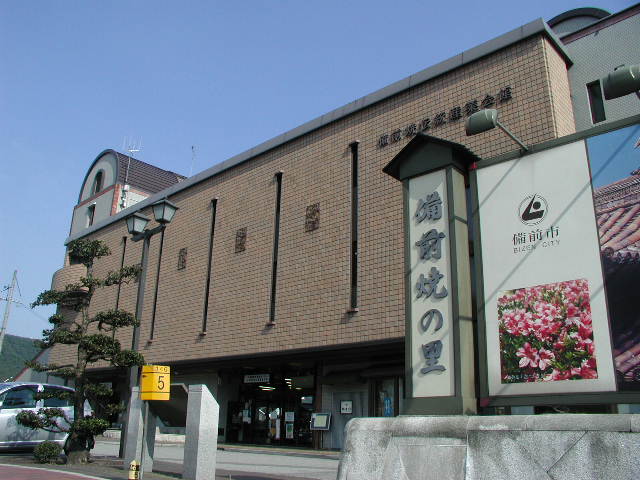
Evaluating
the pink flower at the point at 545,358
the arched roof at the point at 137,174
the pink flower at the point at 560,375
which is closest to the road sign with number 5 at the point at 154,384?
the pink flower at the point at 545,358

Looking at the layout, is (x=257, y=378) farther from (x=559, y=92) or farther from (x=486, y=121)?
(x=486, y=121)

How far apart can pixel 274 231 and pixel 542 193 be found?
1576 centimetres

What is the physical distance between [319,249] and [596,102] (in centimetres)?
966

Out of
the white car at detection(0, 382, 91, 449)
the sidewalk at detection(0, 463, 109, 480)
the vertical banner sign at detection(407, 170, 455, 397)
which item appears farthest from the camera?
the white car at detection(0, 382, 91, 449)

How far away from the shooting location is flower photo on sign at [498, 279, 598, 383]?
6.72 m

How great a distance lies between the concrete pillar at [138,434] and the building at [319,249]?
1.13 m

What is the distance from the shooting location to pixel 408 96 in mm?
18906

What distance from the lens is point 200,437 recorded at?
10008mm

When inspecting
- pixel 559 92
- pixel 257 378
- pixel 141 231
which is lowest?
pixel 257 378

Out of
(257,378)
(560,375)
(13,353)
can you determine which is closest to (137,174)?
(257,378)

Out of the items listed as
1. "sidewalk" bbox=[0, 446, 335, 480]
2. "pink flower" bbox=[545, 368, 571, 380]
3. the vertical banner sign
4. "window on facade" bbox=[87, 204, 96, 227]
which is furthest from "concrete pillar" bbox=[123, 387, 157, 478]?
"window on facade" bbox=[87, 204, 96, 227]

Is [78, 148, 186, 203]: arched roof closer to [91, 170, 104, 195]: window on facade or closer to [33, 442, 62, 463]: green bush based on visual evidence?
[91, 170, 104, 195]: window on facade

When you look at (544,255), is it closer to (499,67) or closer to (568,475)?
A: (568,475)

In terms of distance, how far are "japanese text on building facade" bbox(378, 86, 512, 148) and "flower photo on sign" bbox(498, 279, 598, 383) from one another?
10.4 meters
